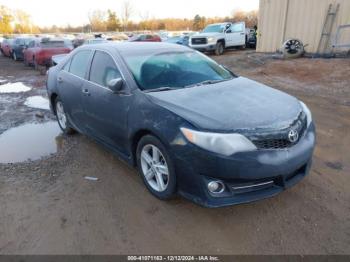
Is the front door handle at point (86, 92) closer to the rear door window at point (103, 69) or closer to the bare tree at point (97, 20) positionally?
the rear door window at point (103, 69)

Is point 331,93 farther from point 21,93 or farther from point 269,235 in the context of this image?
point 21,93

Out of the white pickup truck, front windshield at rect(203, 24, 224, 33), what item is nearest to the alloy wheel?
the white pickup truck

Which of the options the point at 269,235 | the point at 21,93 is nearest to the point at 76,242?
the point at 269,235

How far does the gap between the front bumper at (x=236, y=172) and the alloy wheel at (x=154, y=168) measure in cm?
30

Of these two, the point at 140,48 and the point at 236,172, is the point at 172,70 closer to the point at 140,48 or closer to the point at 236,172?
the point at 140,48

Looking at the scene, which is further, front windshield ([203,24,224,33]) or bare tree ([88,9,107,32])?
bare tree ([88,9,107,32])

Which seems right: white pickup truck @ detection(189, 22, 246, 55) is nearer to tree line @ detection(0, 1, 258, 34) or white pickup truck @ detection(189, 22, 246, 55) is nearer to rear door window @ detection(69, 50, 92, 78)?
rear door window @ detection(69, 50, 92, 78)

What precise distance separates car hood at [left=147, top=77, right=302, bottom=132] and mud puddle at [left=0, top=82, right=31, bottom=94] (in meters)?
8.49

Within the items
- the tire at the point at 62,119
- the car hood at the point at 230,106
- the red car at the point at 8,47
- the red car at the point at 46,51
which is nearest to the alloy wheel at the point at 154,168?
the car hood at the point at 230,106

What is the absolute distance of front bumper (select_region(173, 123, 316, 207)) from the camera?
2.49 meters

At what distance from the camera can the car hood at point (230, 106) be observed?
260 cm

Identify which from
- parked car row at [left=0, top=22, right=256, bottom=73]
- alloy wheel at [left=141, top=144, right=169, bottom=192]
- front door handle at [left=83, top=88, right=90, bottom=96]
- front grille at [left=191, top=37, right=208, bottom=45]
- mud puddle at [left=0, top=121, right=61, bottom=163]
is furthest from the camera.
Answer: front grille at [left=191, top=37, right=208, bottom=45]

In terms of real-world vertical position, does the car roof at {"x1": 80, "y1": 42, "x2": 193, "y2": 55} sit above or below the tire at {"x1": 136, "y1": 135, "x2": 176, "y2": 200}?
above

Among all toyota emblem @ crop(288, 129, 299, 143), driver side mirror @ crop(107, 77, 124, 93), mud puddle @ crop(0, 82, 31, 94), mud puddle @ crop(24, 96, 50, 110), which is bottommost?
mud puddle @ crop(0, 82, 31, 94)
